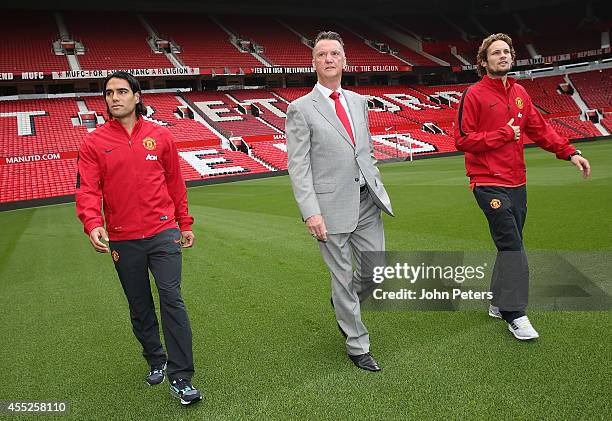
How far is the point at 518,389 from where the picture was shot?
266 cm

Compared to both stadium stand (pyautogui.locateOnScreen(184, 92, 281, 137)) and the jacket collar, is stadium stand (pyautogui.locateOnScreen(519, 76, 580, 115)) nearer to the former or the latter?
stadium stand (pyautogui.locateOnScreen(184, 92, 281, 137))

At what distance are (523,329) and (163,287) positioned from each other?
2.46 m

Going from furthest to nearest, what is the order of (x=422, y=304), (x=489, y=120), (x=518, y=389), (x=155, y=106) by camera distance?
1. (x=155, y=106)
2. (x=422, y=304)
3. (x=489, y=120)
4. (x=518, y=389)

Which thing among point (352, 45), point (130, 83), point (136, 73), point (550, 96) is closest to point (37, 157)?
point (136, 73)

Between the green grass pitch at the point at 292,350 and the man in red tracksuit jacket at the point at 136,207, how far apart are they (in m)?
0.46

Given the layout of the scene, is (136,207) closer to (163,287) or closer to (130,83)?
(163,287)

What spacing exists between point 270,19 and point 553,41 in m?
26.0

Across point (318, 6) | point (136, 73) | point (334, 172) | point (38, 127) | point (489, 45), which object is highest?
point (318, 6)

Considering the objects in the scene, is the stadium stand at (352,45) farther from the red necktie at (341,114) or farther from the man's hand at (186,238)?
the man's hand at (186,238)

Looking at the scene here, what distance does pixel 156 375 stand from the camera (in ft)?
10.2

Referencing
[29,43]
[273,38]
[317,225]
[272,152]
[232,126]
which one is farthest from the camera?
[273,38]

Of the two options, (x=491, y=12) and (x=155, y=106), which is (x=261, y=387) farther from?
(x=491, y=12)

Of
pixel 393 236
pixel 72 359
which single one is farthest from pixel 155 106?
pixel 72 359

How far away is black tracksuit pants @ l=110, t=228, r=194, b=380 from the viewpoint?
2.82 meters
